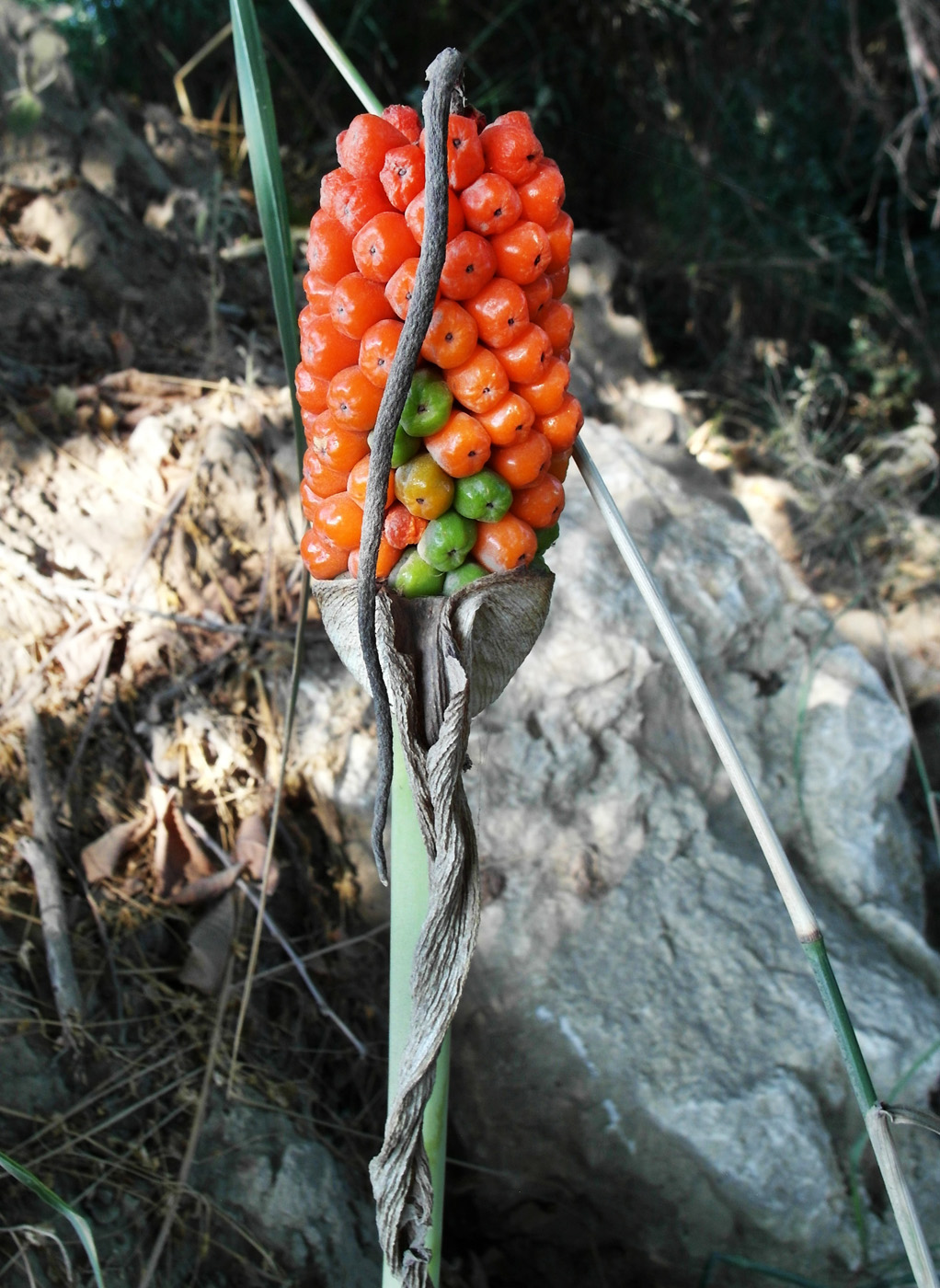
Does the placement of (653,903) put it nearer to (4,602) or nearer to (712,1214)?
(712,1214)

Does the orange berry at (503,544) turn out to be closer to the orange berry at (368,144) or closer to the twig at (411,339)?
the twig at (411,339)

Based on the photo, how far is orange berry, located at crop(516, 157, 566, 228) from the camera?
2.96 feet

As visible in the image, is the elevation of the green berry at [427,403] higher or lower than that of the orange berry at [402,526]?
higher

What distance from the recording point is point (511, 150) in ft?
2.92

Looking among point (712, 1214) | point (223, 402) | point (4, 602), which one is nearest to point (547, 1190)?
point (712, 1214)

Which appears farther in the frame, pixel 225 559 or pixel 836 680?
pixel 836 680

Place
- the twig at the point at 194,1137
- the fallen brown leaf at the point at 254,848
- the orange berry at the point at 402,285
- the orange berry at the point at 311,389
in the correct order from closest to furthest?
the orange berry at the point at 402,285
the orange berry at the point at 311,389
the twig at the point at 194,1137
the fallen brown leaf at the point at 254,848

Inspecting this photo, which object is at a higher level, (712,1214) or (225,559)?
(225,559)

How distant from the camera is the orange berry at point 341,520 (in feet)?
3.25

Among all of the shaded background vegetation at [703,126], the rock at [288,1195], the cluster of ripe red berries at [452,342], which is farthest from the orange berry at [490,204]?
the shaded background vegetation at [703,126]

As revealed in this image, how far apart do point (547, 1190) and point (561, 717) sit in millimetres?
Answer: 914

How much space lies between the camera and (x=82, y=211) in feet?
7.84

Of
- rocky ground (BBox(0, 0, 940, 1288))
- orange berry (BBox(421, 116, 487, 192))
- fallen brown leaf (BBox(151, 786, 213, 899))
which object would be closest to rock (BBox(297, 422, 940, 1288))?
rocky ground (BBox(0, 0, 940, 1288))

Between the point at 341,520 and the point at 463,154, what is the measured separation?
0.37m
